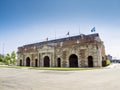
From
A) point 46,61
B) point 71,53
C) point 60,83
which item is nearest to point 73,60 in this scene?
point 71,53

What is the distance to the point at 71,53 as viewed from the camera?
43.2 m

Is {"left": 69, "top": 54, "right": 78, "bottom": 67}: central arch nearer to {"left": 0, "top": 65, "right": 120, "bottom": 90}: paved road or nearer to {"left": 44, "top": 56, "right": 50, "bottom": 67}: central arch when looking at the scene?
{"left": 44, "top": 56, "right": 50, "bottom": 67}: central arch

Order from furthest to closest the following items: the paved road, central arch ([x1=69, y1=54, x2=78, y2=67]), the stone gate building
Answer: central arch ([x1=69, y1=54, x2=78, y2=67])
the stone gate building
the paved road

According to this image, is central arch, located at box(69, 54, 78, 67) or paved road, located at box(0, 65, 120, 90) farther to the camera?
central arch, located at box(69, 54, 78, 67)

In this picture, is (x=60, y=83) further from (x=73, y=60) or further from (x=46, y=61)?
(x=46, y=61)

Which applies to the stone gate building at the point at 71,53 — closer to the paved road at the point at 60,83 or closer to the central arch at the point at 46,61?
the central arch at the point at 46,61

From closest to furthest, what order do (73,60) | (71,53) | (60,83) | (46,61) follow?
(60,83), (71,53), (73,60), (46,61)

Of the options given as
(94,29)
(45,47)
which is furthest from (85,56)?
(45,47)

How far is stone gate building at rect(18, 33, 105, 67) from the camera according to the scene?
39156 millimetres

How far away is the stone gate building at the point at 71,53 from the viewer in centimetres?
3916

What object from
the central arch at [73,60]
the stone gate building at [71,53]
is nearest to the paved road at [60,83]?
the stone gate building at [71,53]

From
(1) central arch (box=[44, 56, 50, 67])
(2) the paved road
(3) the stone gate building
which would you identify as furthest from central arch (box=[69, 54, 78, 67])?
(2) the paved road

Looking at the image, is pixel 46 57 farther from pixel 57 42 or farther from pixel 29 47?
pixel 29 47

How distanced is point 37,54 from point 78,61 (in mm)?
17985
